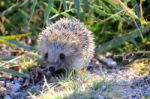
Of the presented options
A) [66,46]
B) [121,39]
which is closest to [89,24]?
[121,39]

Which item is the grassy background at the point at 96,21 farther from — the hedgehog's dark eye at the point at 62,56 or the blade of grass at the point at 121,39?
the hedgehog's dark eye at the point at 62,56

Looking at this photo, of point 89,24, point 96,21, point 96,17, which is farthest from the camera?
point 89,24

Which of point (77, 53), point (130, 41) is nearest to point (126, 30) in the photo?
point (130, 41)

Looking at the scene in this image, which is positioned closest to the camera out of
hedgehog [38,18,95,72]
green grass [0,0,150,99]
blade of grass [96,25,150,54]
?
green grass [0,0,150,99]

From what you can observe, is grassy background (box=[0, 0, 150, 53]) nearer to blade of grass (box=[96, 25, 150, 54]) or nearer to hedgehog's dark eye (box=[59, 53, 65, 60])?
blade of grass (box=[96, 25, 150, 54])

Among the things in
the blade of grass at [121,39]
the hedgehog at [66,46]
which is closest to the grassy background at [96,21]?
the blade of grass at [121,39]

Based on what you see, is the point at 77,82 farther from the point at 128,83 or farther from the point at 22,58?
the point at 22,58

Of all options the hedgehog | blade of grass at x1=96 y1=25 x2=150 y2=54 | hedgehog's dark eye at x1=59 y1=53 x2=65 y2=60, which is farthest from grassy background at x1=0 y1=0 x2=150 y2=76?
hedgehog's dark eye at x1=59 y1=53 x2=65 y2=60

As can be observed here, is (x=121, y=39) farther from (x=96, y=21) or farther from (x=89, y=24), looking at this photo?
(x=89, y=24)
